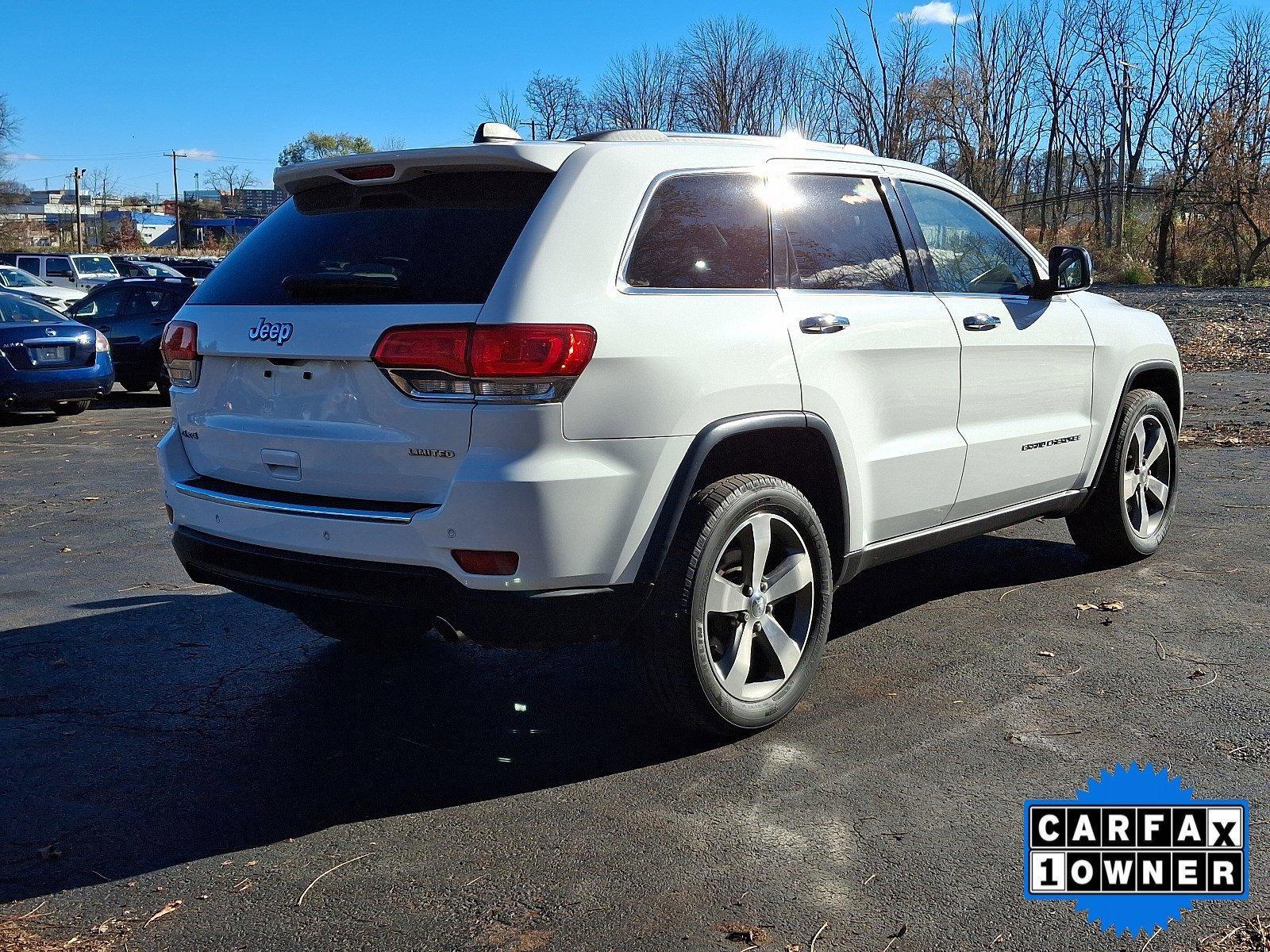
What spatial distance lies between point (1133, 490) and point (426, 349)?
4.14 meters

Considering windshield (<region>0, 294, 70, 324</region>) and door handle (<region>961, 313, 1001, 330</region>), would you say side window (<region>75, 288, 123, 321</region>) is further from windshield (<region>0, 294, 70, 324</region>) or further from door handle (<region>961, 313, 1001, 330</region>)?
door handle (<region>961, 313, 1001, 330</region>)

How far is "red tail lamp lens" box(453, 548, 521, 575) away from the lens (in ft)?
11.4

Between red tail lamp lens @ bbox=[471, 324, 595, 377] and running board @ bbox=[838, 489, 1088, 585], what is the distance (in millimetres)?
1509

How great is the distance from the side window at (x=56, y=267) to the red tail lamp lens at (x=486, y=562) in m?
34.1

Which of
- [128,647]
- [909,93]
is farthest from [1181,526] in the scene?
[909,93]

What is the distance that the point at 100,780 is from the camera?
387cm

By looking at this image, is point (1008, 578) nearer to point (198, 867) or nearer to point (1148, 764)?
point (1148, 764)

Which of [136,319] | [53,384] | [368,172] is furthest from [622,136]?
[136,319]

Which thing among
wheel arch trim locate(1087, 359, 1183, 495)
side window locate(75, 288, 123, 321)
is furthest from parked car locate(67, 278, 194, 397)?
wheel arch trim locate(1087, 359, 1183, 495)

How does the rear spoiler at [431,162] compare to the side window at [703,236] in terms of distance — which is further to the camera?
the side window at [703,236]

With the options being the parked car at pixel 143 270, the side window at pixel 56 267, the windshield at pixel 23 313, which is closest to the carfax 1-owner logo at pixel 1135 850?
the windshield at pixel 23 313

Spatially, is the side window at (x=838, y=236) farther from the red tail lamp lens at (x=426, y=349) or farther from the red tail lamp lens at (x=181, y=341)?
the red tail lamp lens at (x=181, y=341)

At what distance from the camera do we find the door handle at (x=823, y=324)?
4.19 meters

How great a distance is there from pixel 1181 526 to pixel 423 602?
516 centimetres
